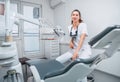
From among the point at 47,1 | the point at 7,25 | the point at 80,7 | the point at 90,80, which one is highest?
the point at 47,1

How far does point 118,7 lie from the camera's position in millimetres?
2178

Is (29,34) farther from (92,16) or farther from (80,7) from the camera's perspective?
(92,16)

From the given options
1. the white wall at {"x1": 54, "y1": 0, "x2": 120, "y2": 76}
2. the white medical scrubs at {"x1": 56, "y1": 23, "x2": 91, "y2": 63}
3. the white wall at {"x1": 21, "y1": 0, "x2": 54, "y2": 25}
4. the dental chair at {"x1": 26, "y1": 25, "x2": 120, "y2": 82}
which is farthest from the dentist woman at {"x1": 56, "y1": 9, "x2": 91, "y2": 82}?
the white wall at {"x1": 21, "y1": 0, "x2": 54, "y2": 25}

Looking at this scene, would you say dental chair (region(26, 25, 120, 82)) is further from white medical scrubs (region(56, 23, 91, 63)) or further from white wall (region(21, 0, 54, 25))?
white wall (region(21, 0, 54, 25))

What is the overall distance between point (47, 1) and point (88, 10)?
5.71 feet

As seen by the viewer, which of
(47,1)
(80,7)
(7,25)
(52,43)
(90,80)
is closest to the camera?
(7,25)

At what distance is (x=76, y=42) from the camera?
2.36m

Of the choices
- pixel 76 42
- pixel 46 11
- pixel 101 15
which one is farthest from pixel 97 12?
pixel 46 11

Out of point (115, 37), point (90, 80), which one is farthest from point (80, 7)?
point (115, 37)

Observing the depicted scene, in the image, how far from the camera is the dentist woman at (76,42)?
2123mm

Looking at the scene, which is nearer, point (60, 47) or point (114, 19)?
point (114, 19)

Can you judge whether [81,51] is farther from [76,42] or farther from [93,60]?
[93,60]

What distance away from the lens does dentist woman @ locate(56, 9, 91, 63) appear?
6.97 feet

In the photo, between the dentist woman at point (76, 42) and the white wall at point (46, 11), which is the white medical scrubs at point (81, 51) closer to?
the dentist woman at point (76, 42)
